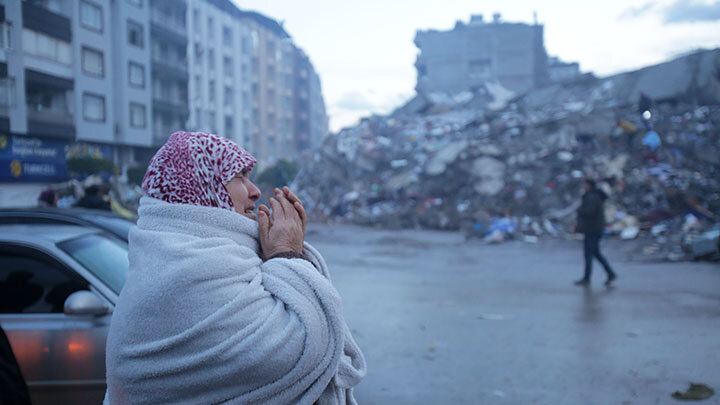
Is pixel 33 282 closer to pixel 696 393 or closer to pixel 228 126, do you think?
pixel 696 393

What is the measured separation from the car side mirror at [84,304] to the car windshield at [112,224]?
1015 millimetres

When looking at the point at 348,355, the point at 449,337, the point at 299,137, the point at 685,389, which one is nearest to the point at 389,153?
the point at 449,337

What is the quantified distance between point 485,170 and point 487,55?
36280mm

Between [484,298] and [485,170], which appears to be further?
[485,170]

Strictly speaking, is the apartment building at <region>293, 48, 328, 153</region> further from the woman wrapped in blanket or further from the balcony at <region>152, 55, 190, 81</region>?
the woman wrapped in blanket

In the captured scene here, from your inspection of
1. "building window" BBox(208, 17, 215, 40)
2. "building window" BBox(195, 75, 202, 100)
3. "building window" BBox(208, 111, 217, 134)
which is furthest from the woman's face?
"building window" BBox(208, 17, 215, 40)

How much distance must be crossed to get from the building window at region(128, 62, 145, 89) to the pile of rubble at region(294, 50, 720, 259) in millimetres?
19113

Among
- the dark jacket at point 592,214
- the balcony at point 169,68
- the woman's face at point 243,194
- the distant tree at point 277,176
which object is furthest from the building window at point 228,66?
the woman's face at point 243,194

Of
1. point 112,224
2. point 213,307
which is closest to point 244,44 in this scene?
point 112,224

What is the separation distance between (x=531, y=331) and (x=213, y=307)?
5.84 m

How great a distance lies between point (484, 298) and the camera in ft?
29.1

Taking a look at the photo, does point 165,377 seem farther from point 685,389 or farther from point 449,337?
point 449,337

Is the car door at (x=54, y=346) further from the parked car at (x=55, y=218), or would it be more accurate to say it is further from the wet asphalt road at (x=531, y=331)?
the wet asphalt road at (x=531, y=331)

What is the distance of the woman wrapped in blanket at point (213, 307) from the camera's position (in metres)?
1.56
